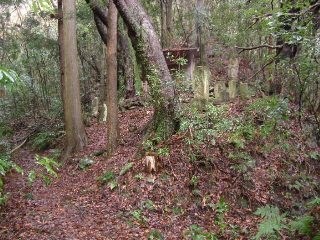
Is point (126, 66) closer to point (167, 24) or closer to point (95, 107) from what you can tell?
point (95, 107)

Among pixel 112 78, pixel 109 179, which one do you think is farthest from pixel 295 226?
pixel 112 78

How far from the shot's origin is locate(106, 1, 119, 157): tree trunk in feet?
31.4

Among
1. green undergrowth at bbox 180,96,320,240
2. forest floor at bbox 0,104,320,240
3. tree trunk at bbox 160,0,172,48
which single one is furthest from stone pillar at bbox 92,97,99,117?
green undergrowth at bbox 180,96,320,240

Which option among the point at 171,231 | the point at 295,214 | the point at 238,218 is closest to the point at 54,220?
the point at 171,231

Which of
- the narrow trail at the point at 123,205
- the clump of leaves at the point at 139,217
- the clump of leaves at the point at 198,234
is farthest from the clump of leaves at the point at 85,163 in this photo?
the clump of leaves at the point at 198,234

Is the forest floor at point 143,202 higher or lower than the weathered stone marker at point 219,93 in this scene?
lower

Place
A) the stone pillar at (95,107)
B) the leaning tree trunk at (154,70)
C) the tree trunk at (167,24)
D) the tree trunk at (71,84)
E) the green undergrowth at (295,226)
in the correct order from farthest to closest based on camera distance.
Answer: the tree trunk at (167,24)
the stone pillar at (95,107)
the tree trunk at (71,84)
the leaning tree trunk at (154,70)
the green undergrowth at (295,226)

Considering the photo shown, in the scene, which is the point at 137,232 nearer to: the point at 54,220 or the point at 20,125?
the point at 54,220

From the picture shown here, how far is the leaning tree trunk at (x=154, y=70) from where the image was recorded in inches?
335

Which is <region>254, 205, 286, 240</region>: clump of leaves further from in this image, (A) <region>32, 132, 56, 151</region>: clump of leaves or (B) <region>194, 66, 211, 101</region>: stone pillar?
(A) <region>32, 132, 56, 151</region>: clump of leaves

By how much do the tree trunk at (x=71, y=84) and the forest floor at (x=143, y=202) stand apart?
1.84m

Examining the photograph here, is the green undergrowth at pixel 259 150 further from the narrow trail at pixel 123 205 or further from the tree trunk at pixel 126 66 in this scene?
the tree trunk at pixel 126 66

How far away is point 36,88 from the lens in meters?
19.1

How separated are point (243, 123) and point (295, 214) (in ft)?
8.94
